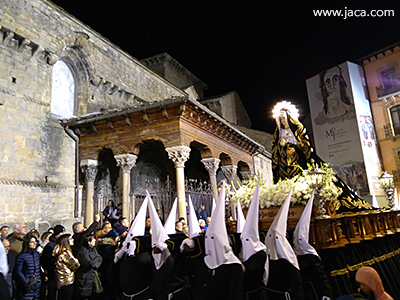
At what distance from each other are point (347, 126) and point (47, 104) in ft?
72.7

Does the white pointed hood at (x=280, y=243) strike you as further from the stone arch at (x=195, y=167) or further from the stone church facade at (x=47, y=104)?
the stone arch at (x=195, y=167)

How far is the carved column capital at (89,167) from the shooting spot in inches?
435

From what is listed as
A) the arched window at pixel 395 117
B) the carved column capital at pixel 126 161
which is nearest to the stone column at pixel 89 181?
the carved column capital at pixel 126 161

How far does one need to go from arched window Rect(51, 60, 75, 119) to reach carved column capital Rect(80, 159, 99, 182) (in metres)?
1.92

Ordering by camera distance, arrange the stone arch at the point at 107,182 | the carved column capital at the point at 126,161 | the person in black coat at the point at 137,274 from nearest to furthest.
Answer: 1. the person in black coat at the point at 137,274
2. the carved column capital at the point at 126,161
3. the stone arch at the point at 107,182

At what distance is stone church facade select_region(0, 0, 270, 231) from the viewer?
9.07 metres

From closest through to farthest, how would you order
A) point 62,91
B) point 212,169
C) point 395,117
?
point 62,91 < point 212,169 < point 395,117

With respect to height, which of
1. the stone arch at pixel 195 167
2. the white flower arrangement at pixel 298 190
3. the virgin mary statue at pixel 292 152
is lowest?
the white flower arrangement at pixel 298 190

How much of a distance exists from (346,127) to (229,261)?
24.4 metres

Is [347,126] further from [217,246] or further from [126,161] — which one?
[217,246]

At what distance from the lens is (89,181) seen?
35.9 ft

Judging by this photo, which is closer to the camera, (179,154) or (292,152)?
(292,152)

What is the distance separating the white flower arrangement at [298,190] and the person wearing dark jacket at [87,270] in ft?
8.69

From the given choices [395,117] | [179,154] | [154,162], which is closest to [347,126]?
[395,117]
